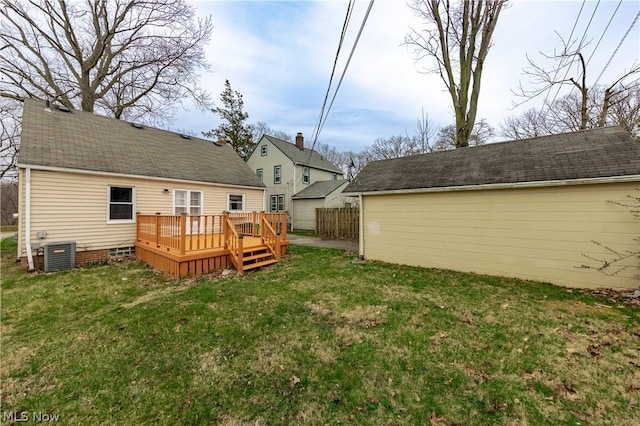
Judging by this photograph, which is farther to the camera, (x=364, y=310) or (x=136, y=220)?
(x=136, y=220)

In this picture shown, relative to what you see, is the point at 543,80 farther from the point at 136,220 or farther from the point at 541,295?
the point at 136,220

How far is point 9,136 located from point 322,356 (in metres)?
26.0

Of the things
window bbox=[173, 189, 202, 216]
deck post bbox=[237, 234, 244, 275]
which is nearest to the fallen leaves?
deck post bbox=[237, 234, 244, 275]

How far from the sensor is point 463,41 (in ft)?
36.3

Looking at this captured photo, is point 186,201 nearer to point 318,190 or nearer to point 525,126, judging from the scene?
point 318,190

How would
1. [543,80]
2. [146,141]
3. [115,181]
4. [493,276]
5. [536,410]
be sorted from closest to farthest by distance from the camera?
1. [536,410]
2. [493,276]
3. [115,181]
4. [543,80]
5. [146,141]

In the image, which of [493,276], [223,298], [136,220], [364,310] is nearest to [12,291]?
[136,220]

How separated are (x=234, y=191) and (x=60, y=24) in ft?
43.5

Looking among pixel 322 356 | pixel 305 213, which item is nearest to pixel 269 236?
pixel 322 356

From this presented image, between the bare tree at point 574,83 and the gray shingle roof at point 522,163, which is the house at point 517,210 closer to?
the gray shingle roof at point 522,163

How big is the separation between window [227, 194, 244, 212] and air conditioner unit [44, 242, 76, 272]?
19.6 feet

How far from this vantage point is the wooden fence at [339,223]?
13.7 metres

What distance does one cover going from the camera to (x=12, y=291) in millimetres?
5488

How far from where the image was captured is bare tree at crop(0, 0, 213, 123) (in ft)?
43.5
